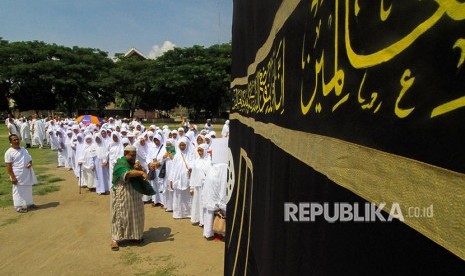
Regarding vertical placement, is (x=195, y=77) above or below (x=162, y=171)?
above

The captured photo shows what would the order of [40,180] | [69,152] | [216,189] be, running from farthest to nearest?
[69,152]
[40,180]
[216,189]

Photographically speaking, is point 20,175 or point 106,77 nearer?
point 20,175

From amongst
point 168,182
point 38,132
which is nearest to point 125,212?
point 168,182

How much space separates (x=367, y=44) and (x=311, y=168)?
0.90 feet

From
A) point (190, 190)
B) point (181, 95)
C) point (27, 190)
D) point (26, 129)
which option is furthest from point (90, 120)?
point (181, 95)

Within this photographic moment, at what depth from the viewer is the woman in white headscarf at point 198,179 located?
550 centimetres

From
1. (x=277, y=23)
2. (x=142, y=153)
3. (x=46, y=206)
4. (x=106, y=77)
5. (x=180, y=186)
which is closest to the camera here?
(x=277, y=23)

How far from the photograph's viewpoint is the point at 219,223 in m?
4.89

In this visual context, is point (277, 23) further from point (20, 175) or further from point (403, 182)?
point (20, 175)

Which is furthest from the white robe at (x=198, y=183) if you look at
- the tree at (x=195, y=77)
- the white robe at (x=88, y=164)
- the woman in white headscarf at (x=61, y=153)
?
the tree at (x=195, y=77)

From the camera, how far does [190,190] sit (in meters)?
5.88

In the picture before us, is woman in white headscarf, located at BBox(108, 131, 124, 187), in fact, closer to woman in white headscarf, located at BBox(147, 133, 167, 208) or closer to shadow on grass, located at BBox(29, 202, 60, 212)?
woman in white headscarf, located at BBox(147, 133, 167, 208)

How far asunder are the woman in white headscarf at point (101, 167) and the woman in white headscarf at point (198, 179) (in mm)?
3143

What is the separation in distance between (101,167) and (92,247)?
3599 mm
